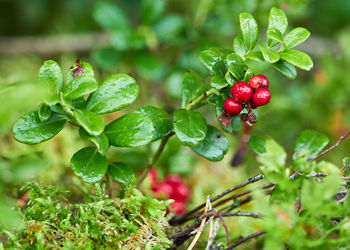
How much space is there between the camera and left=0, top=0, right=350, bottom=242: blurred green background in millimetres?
1755

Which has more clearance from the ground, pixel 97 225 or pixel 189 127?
pixel 189 127

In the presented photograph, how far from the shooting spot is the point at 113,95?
104 cm

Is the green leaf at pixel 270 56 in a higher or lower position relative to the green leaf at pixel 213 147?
higher

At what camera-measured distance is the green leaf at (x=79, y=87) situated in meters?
0.95

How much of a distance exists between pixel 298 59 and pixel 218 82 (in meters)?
0.23

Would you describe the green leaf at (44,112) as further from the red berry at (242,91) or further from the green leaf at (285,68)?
the green leaf at (285,68)

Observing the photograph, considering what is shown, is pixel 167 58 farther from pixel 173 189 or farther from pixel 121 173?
pixel 121 173

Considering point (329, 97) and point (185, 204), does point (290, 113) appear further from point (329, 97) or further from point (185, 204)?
point (185, 204)

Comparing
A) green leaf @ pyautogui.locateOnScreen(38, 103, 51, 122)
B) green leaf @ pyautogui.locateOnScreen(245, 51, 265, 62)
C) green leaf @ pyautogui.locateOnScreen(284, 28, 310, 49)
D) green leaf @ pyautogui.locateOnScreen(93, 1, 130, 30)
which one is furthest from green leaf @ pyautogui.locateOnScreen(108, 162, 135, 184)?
green leaf @ pyautogui.locateOnScreen(93, 1, 130, 30)

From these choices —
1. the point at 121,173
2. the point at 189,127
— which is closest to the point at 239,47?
the point at 189,127

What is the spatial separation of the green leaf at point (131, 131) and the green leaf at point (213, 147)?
0.19m

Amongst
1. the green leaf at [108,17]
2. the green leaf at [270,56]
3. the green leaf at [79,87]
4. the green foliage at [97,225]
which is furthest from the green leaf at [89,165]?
the green leaf at [108,17]

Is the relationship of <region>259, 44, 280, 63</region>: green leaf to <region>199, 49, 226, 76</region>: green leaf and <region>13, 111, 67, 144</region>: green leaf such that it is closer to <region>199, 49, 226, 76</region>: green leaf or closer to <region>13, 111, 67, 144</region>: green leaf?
<region>199, 49, 226, 76</region>: green leaf

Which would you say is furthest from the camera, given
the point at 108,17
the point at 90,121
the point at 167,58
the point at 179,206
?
the point at 167,58
